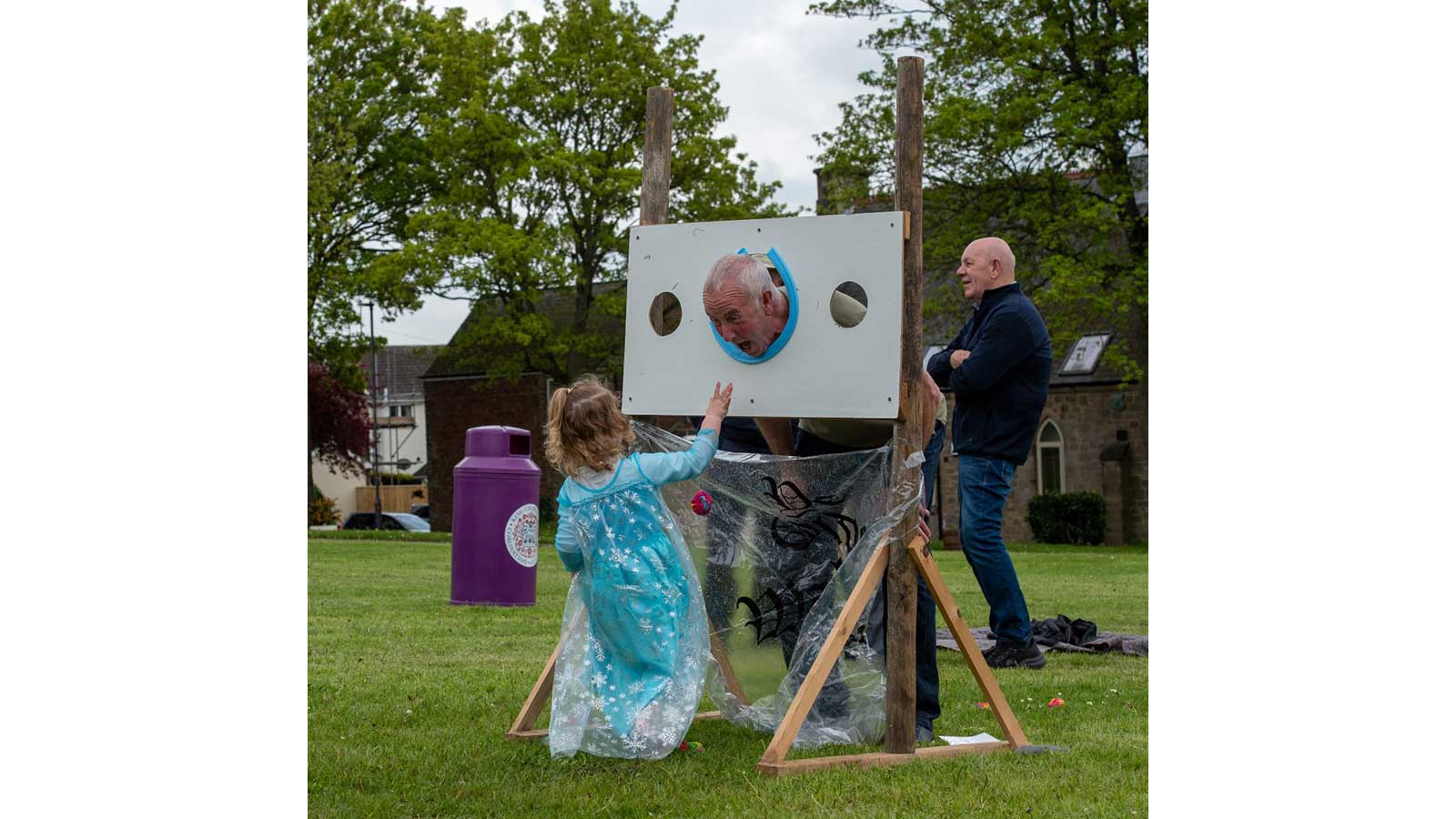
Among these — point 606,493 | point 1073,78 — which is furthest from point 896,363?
point 1073,78

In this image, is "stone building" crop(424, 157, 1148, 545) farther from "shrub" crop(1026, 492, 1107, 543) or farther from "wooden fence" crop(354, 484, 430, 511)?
"wooden fence" crop(354, 484, 430, 511)

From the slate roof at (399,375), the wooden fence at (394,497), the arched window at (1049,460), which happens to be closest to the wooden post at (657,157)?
the arched window at (1049,460)

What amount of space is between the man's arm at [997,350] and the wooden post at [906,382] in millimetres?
1602

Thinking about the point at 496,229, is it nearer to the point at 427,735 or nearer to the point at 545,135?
the point at 545,135

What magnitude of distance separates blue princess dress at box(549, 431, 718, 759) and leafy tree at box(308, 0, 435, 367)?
A: 26.1 meters

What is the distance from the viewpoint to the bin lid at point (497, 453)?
9.32 metres

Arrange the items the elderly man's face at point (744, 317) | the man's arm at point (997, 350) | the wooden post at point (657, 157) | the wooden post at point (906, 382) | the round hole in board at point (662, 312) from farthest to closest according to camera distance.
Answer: the man's arm at point (997, 350), the wooden post at point (657, 157), the round hole in board at point (662, 312), the elderly man's face at point (744, 317), the wooden post at point (906, 382)

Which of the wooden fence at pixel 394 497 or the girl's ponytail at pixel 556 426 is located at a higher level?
the girl's ponytail at pixel 556 426

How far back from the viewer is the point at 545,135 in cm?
3067

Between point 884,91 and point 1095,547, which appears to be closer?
point 1095,547

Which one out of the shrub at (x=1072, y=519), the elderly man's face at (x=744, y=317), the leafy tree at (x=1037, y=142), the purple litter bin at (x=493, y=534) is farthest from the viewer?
the shrub at (x=1072, y=519)

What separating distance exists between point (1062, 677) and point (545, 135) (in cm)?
2644

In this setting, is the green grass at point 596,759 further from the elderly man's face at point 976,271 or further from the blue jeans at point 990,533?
the elderly man's face at point 976,271

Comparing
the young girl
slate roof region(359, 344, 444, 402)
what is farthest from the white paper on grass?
slate roof region(359, 344, 444, 402)
